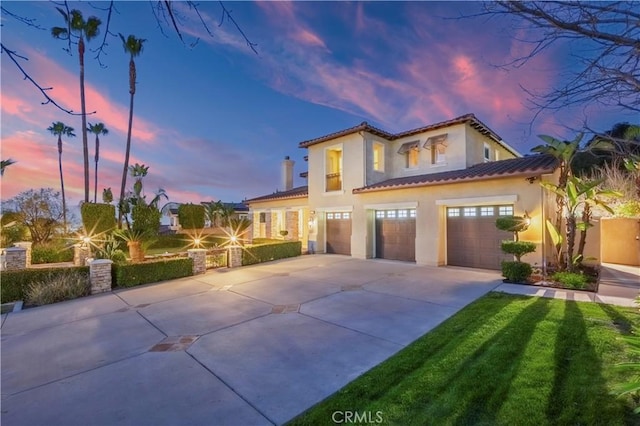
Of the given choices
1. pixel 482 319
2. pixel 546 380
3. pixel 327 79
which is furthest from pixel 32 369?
pixel 327 79

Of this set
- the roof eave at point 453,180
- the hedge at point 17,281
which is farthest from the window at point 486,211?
the hedge at point 17,281

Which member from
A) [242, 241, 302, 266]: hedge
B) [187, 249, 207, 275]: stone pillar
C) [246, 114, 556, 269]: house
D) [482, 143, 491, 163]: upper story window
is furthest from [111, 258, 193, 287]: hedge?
→ [482, 143, 491, 163]: upper story window

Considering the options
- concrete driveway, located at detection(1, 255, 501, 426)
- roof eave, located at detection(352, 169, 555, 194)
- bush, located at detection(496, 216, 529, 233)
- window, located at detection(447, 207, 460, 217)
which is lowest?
concrete driveway, located at detection(1, 255, 501, 426)

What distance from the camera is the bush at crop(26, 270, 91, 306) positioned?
26.8 feet

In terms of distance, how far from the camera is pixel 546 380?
10.7 ft

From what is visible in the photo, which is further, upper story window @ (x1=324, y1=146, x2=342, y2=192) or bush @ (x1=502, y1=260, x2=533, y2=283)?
upper story window @ (x1=324, y1=146, x2=342, y2=192)

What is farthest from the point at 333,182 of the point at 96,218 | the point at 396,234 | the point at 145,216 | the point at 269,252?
the point at 96,218

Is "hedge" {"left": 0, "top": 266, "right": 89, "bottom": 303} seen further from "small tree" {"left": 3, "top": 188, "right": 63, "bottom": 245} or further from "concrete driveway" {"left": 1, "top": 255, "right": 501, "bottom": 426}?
"small tree" {"left": 3, "top": 188, "right": 63, "bottom": 245}

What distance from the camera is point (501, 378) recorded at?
132 inches

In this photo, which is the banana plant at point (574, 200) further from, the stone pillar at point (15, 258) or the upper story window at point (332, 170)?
the stone pillar at point (15, 258)

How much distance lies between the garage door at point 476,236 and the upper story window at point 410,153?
4486 mm

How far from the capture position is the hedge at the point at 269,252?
13.7 m

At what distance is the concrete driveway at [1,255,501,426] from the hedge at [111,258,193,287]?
129 cm

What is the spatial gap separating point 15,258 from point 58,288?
170 inches
